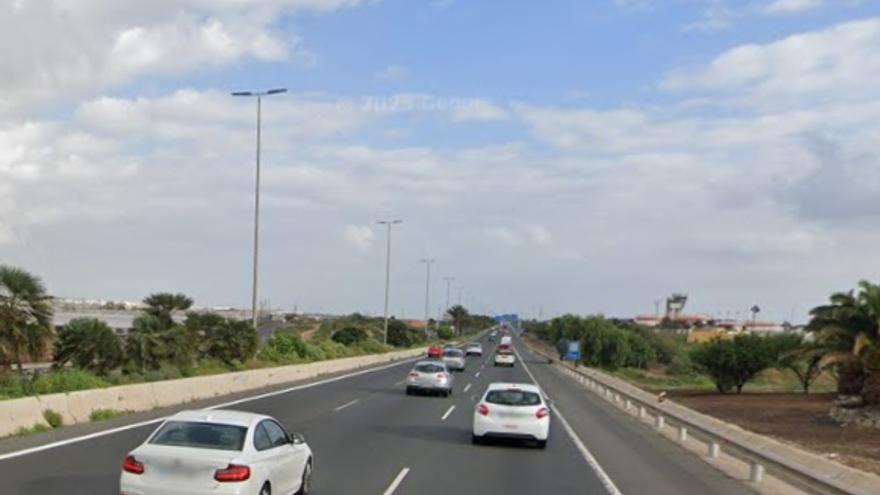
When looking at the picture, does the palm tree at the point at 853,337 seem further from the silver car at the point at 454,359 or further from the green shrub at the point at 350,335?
the green shrub at the point at 350,335

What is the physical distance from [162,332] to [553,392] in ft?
60.0

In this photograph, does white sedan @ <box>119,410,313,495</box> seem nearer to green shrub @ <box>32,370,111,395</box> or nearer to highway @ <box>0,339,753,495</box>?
highway @ <box>0,339,753,495</box>

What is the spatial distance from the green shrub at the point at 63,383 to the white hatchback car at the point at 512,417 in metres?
9.66

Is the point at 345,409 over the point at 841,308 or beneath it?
beneath

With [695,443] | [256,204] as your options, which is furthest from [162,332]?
[695,443]

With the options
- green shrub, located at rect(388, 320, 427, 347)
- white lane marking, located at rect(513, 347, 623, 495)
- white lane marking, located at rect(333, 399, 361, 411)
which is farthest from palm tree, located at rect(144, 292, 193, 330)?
green shrub, located at rect(388, 320, 427, 347)

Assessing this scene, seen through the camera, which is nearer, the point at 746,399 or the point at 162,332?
the point at 162,332

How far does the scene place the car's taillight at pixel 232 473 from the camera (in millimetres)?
10320

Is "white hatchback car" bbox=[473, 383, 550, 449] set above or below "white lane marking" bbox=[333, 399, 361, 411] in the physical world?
above

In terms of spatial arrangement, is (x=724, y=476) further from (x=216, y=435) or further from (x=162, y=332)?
(x=162, y=332)

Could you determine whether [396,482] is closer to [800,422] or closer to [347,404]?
[347,404]

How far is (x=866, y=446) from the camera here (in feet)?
96.2

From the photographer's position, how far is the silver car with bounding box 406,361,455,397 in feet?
129

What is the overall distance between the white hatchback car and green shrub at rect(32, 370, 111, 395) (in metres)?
9.66
